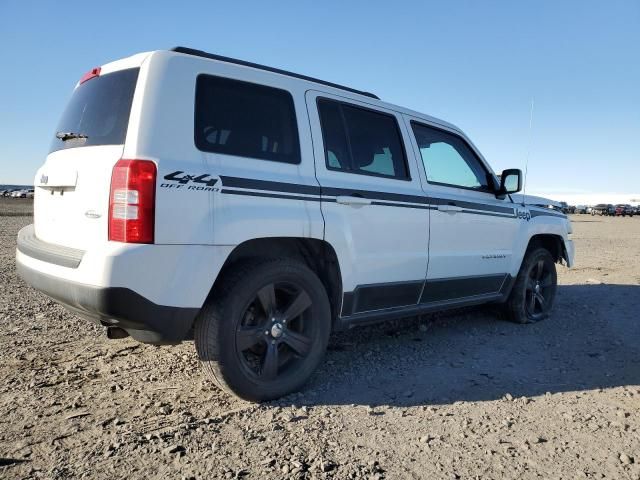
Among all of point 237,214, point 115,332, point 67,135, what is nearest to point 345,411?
point 237,214

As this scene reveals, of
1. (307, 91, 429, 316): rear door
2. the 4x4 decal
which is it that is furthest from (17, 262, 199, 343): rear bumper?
(307, 91, 429, 316): rear door

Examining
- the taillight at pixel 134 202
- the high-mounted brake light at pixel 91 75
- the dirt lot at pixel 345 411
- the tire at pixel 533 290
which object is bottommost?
the dirt lot at pixel 345 411

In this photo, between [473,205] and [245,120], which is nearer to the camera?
[245,120]

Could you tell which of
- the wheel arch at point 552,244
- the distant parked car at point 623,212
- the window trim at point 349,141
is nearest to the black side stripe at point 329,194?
the window trim at point 349,141

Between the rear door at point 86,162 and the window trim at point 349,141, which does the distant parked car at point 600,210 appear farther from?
the rear door at point 86,162

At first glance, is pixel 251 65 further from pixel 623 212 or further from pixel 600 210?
pixel 600 210

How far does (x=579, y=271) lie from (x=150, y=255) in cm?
903

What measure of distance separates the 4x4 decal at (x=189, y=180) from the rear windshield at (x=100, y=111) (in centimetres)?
37

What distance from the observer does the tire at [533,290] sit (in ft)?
18.0

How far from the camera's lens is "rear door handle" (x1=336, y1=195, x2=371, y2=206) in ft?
11.3

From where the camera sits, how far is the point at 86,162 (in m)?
2.86

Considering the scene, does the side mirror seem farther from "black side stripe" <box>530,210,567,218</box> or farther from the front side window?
"black side stripe" <box>530,210,567,218</box>

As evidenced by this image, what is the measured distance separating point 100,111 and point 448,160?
118 inches

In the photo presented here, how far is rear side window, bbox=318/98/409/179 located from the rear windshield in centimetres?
Result: 129
